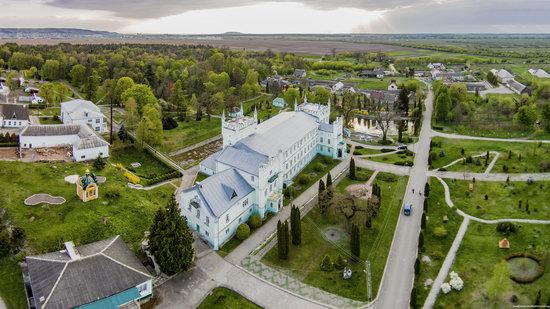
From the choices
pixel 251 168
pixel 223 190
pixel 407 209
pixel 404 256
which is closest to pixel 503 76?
pixel 407 209

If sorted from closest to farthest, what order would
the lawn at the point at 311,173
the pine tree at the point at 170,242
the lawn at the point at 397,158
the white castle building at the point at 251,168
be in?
the pine tree at the point at 170,242 < the white castle building at the point at 251,168 < the lawn at the point at 311,173 < the lawn at the point at 397,158

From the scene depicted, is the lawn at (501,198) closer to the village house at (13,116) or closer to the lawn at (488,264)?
the lawn at (488,264)

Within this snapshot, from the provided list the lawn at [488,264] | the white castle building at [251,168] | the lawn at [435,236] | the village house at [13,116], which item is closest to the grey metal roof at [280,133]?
the white castle building at [251,168]

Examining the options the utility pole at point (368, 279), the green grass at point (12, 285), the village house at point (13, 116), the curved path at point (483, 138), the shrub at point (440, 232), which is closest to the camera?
the green grass at point (12, 285)

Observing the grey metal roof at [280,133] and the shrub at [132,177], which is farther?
the grey metal roof at [280,133]

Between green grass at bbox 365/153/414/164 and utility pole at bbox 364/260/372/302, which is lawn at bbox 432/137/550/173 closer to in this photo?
green grass at bbox 365/153/414/164

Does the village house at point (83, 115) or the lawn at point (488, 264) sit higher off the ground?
the village house at point (83, 115)

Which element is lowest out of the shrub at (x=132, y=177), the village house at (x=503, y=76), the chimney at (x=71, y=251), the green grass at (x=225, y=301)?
the green grass at (x=225, y=301)

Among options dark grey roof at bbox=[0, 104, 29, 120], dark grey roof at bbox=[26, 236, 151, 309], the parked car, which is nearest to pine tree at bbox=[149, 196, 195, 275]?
dark grey roof at bbox=[26, 236, 151, 309]

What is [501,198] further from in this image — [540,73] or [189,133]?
[540,73]
